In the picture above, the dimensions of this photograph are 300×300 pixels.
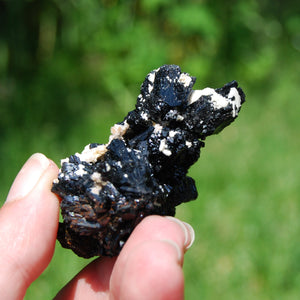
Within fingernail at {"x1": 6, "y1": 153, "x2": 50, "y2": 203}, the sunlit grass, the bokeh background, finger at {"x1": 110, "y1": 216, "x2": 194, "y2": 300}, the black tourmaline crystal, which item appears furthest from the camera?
the bokeh background

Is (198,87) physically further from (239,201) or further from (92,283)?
(92,283)

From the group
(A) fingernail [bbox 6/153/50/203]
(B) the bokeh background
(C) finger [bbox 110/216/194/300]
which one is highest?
(B) the bokeh background

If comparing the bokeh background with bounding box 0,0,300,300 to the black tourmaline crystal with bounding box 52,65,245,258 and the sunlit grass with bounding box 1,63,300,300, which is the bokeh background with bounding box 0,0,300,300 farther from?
the black tourmaline crystal with bounding box 52,65,245,258

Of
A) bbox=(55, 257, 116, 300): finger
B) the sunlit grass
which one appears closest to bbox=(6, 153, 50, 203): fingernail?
bbox=(55, 257, 116, 300): finger

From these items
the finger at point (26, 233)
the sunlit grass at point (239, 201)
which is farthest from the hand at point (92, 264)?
the sunlit grass at point (239, 201)

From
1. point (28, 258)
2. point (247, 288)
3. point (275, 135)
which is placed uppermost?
point (275, 135)

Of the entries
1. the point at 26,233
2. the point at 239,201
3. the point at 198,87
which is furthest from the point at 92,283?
the point at 198,87

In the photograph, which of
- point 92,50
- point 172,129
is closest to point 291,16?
point 92,50

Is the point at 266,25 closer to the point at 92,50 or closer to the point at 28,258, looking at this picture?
the point at 92,50
